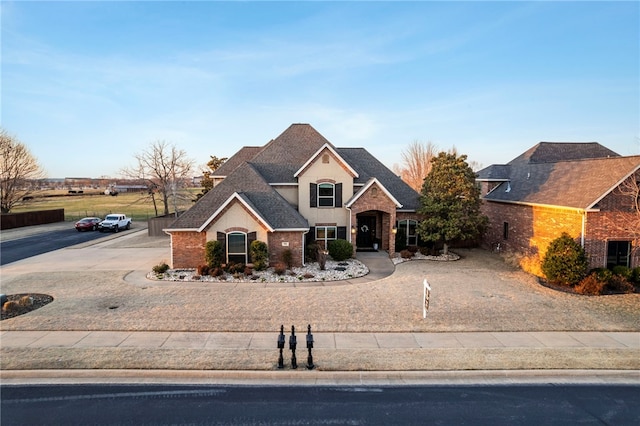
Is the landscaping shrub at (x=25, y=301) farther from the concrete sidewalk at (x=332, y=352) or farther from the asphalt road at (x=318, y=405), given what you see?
the asphalt road at (x=318, y=405)

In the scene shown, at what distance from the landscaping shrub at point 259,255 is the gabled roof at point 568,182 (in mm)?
16620

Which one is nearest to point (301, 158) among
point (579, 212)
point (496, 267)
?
point (496, 267)

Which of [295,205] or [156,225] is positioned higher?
[295,205]

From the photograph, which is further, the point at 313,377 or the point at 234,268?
the point at 234,268

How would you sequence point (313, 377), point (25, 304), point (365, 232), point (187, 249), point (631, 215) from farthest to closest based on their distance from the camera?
point (365, 232) → point (187, 249) → point (631, 215) → point (25, 304) → point (313, 377)

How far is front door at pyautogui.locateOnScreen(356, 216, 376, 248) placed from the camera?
27.9 m

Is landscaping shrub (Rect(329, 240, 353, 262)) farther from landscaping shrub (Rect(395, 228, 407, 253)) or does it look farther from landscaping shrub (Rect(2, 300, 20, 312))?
landscaping shrub (Rect(2, 300, 20, 312))

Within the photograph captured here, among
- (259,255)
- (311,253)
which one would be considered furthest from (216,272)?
(311,253)

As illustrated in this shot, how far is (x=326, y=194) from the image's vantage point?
2589cm

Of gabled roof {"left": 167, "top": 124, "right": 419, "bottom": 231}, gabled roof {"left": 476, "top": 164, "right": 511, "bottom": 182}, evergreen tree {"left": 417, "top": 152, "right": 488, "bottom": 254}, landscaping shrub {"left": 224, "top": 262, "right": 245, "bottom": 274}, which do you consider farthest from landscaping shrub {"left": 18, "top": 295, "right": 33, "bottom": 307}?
gabled roof {"left": 476, "top": 164, "right": 511, "bottom": 182}

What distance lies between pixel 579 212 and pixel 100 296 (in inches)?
927

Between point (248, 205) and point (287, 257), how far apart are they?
12.2 feet

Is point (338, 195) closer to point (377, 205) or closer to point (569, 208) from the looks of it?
point (377, 205)

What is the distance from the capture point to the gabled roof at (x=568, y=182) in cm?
1903
